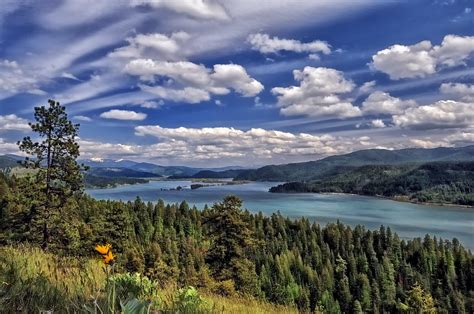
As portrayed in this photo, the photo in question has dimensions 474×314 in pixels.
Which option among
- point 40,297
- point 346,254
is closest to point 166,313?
point 40,297

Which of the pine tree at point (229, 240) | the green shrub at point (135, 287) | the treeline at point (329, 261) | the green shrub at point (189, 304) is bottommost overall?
the treeline at point (329, 261)

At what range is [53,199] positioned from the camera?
26.6m

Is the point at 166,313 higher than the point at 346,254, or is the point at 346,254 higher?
the point at 166,313

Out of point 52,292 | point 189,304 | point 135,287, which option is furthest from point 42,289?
point 189,304

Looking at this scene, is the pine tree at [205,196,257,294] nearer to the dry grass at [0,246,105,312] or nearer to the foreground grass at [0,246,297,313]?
the foreground grass at [0,246,297,313]

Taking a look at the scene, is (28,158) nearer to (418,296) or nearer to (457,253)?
(418,296)

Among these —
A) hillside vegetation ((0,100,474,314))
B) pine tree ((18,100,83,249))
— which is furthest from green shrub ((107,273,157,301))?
pine tree ((18,100,83,249))

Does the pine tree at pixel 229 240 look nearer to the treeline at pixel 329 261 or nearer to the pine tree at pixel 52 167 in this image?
the pine tree at pixel 52 167

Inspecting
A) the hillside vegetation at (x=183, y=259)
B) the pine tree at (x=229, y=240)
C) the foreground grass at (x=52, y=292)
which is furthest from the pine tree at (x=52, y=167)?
the foreground grass at (x=52, y=292)

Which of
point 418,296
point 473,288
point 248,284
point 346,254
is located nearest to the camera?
point 248,284

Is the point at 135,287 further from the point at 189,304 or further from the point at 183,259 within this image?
the point at 183,259

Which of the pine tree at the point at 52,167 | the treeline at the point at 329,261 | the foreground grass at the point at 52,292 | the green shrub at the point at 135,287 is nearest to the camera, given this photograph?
the foreground grass at the point at 52,292

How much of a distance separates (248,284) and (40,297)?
26.9 metres

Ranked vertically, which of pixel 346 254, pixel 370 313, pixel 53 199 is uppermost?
pixel 53 199
